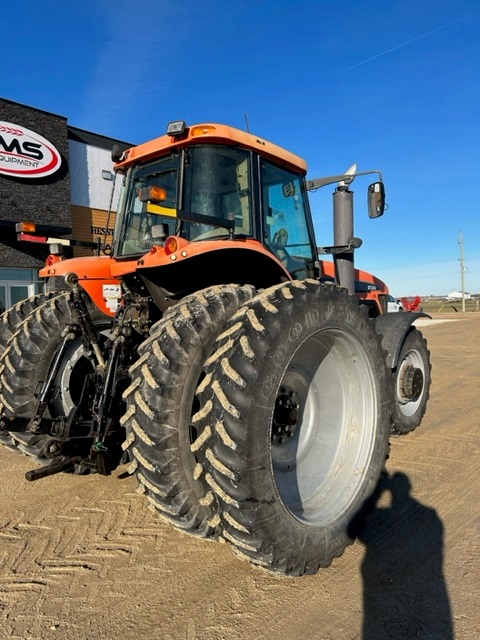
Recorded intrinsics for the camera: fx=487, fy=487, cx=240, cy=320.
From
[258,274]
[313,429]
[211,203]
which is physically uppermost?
[211,203]

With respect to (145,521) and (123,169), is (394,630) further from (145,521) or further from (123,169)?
(123,169)

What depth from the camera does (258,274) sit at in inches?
147

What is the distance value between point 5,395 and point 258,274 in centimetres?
198

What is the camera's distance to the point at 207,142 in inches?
140

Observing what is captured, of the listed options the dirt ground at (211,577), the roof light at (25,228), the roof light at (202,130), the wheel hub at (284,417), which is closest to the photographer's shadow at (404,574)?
the dirt ground at (211,577)

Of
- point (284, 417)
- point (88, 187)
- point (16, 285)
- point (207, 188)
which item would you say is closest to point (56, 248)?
point (207, 188)

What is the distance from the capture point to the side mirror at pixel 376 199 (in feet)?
15.9

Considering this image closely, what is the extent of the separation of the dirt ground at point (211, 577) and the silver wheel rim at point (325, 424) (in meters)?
0.40

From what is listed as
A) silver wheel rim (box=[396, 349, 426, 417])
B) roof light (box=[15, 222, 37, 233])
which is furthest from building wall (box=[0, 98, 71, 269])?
silver wheel rim (box=[396, 349, 426, 417])

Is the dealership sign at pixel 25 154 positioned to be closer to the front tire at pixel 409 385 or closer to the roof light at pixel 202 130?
the roof light at pixel 202 130

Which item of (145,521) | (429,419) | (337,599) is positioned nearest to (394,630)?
(337,599)

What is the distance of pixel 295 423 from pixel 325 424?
38 centimetres

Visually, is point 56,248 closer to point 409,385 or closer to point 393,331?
point 393,331

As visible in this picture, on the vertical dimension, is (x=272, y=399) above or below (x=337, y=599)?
above
